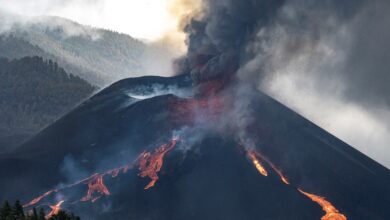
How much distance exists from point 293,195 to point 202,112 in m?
27.5

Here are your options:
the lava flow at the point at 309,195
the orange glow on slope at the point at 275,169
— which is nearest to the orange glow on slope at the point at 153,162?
the lava flow at the point at 309,195

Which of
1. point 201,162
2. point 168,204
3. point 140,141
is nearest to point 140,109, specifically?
point 140,141

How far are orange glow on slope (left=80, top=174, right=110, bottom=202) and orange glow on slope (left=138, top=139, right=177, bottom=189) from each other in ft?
16.5

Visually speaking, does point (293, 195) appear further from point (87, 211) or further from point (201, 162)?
point (87, 211)

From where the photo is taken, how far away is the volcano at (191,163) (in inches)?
4375

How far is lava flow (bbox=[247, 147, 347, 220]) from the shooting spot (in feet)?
352

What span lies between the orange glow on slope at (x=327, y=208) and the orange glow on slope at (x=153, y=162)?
60.5 ft

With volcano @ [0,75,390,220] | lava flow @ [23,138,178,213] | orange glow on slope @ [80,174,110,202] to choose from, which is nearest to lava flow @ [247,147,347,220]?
volcano @ [0,75,390,220]

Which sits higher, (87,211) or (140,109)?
(140,109)

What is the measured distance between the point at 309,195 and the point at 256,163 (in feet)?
34.7

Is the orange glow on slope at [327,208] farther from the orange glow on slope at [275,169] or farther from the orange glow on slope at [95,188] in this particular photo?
the orange glow on slope at [95,188]

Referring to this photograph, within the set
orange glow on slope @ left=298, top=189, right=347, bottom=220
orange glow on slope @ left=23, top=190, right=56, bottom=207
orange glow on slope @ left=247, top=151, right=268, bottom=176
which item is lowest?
orange glow on slope @ left=298, top=189, right=347, bottom=220

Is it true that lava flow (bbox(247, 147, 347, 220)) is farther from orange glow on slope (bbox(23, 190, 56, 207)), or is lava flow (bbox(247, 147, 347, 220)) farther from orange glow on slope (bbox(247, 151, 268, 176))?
orange glow on slope (bbox(23, 190, 56, 207))

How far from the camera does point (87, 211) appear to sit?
365ft
